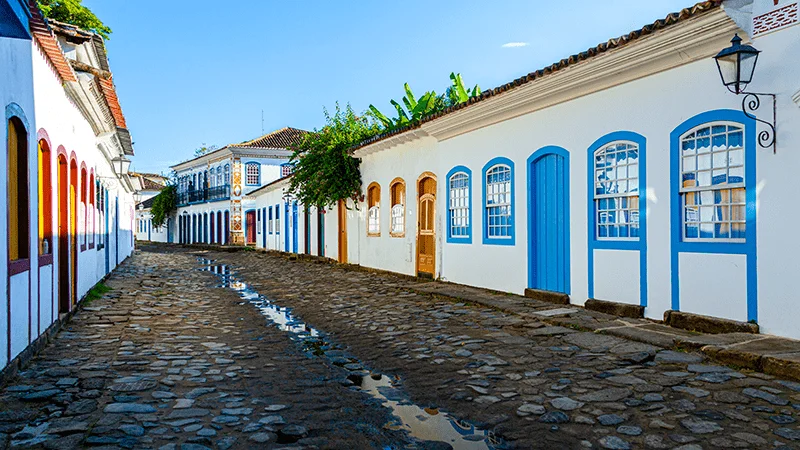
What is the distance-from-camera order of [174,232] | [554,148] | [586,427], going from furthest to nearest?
[174,232] → [554,148] → [586,427]

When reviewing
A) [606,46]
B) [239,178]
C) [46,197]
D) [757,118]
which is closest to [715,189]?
[757,118]

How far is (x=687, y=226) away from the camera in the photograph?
6.95 m

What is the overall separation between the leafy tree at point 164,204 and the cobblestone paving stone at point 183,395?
4460 centimetres

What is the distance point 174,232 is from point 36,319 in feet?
160

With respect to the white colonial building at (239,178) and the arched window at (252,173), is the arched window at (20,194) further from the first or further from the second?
the arched window at (252,173)

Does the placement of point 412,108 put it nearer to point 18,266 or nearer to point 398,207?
point 398,207

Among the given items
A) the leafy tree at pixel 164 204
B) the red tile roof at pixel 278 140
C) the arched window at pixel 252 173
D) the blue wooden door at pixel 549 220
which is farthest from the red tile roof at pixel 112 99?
the leafy tree at pixel 164 204

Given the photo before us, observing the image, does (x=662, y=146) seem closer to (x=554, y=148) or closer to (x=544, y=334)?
(x=554, y=148)

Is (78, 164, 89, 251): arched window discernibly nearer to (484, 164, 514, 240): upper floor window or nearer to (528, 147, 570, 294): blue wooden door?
(484, 164, 514, 240): upper floor window

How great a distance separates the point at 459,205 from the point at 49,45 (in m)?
7.87

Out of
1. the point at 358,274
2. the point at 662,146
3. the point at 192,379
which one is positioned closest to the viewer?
the point at 192,379

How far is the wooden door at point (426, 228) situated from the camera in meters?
13.1

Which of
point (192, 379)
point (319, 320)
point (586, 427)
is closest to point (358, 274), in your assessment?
point (319, 320)

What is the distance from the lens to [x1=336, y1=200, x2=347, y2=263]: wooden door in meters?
19.1
